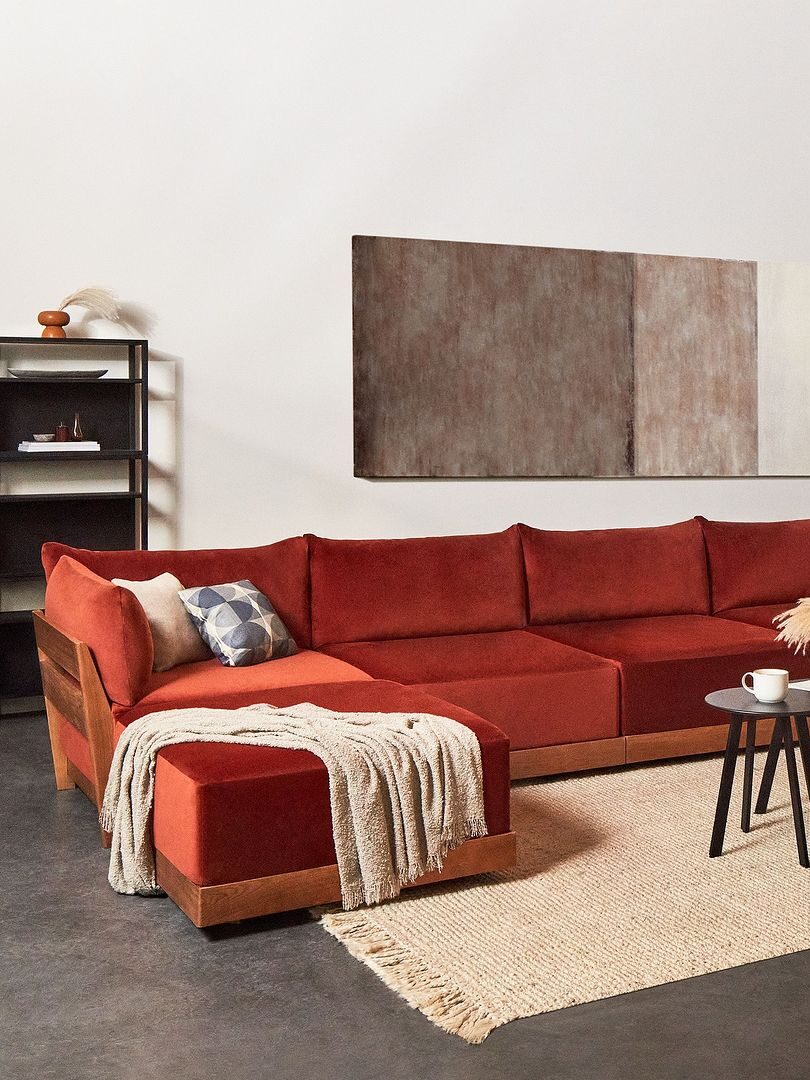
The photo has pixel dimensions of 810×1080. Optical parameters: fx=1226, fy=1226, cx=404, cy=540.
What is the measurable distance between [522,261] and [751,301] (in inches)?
51.7

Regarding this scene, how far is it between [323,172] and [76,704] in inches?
114

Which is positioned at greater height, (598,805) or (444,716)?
(444,716)

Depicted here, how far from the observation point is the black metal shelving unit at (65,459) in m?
5.05

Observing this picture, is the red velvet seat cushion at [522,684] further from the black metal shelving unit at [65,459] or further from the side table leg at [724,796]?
the black metal shelving unit at [65,459]

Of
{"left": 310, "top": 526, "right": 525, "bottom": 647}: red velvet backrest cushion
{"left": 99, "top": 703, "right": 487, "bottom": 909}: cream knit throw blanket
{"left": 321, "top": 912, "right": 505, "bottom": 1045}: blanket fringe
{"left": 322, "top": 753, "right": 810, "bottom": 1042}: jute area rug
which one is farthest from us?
{"left": 310, "top": 526, "right": 525, "bottom": 647}: red velvet backrest cushion

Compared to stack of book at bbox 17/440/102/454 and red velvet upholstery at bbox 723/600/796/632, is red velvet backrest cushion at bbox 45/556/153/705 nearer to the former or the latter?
stack of book at bbox 17/440/102/454

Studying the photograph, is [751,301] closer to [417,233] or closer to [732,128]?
[732,128]

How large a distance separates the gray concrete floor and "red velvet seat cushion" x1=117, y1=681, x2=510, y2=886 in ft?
0.55

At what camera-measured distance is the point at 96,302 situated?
512 cm

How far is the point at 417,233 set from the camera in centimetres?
565

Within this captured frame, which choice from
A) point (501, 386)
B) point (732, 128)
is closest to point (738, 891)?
point (501, 386)

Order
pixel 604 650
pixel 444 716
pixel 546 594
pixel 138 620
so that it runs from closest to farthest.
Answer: pixel 444 716, pixel 138 620, pixel 604 650, pixel 546 594

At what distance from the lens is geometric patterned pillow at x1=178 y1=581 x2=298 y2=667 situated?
13.3 feet

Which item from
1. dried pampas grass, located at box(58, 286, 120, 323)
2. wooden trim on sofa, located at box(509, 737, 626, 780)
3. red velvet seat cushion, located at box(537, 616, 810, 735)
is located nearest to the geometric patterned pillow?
wooden trim on sofa, located at box(509, 737, 626, 780)
